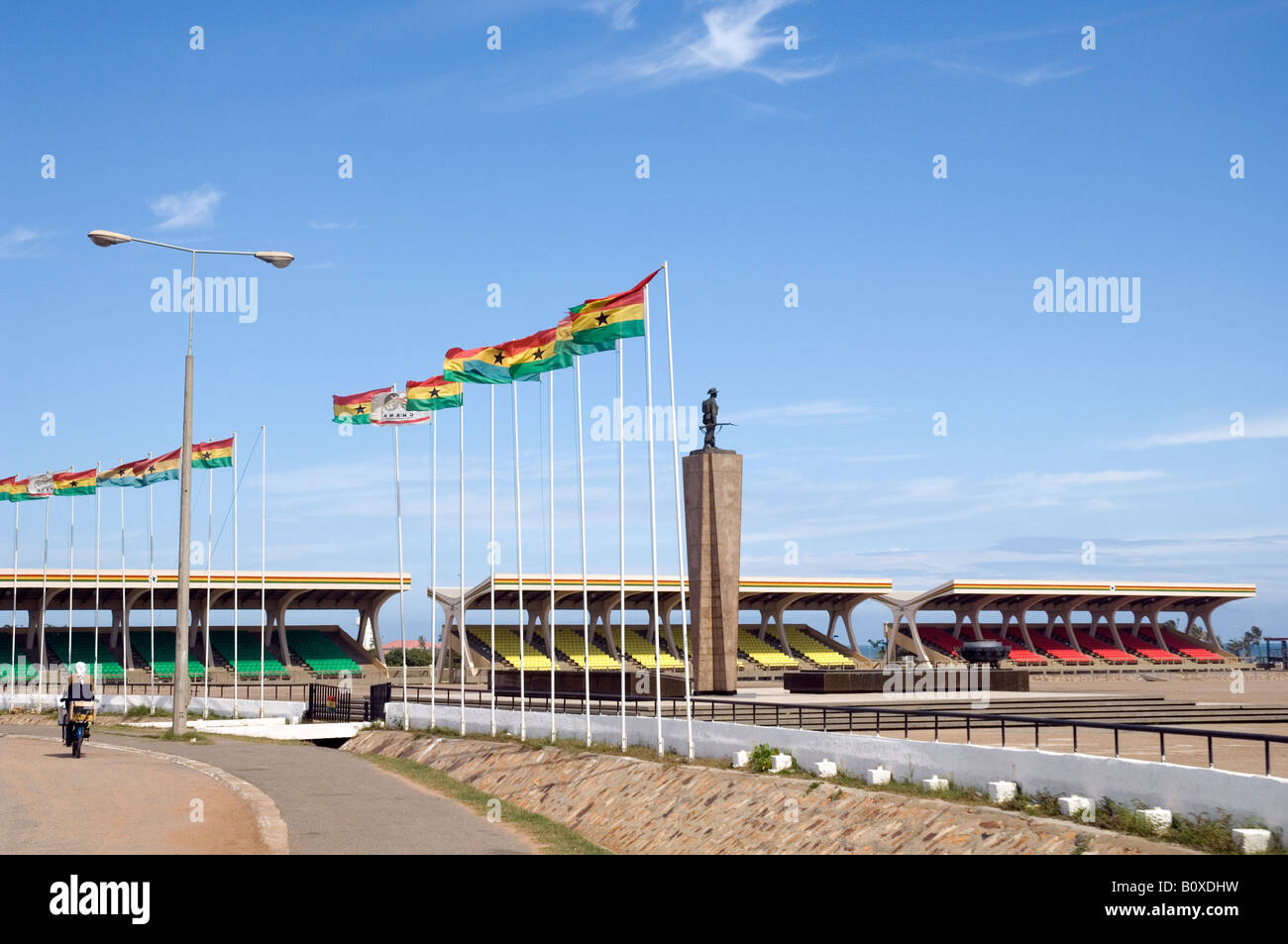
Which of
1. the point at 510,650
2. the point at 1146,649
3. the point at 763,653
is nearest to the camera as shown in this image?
the point at 510,650

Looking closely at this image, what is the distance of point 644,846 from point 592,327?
36.9ft

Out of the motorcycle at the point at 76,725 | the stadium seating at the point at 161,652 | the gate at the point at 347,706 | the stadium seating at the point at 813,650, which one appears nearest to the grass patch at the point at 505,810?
the gate at the point at 347,706

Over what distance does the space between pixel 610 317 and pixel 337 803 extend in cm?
1127

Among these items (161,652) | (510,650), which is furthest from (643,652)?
(161,652)

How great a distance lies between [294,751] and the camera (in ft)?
104

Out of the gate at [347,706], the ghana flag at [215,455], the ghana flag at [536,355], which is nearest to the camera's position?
the ghana flag at [536,355]

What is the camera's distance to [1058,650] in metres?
84.1

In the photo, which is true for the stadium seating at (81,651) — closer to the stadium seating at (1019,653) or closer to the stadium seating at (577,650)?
the stadium seating at (577,650)

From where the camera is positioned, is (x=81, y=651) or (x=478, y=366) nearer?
(x=478, y=366)

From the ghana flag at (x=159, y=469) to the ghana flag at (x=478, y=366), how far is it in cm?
1675

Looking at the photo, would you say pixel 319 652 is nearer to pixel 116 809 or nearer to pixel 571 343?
pixel 571 343

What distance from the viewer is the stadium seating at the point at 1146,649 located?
83.1m

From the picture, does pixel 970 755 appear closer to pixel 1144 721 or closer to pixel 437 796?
pixel 437 796
